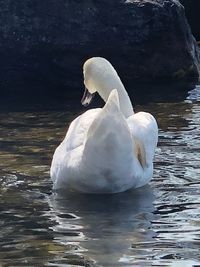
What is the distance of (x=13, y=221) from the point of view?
6.20 meters

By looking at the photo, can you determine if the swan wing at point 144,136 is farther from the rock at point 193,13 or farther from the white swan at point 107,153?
the rock at point 193,13

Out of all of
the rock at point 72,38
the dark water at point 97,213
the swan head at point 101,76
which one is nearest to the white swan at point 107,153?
the dark water at point 97,213

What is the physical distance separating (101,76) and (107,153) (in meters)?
1.99

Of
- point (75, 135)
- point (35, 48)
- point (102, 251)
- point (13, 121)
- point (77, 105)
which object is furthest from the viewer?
point (35, 48)

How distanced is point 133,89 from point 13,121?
233cm

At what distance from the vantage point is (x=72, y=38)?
11.5 meters

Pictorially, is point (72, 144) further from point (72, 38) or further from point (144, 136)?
point (72, 38)

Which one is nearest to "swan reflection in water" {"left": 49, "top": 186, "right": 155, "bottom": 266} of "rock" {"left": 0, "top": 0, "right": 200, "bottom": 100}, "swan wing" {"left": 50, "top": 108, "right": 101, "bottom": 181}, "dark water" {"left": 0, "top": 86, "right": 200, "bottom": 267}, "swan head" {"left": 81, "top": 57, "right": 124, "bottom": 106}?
"dark water" {"left": 0, "top": 86, "right": 200, "bottom": 267}

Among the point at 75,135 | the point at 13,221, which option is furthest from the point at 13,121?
the point at 13,221

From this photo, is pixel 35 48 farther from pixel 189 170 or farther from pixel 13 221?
pixel 13 221

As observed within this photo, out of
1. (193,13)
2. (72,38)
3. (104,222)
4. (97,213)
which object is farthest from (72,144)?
(193,13)

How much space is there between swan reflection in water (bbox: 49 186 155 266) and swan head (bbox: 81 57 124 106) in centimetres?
144

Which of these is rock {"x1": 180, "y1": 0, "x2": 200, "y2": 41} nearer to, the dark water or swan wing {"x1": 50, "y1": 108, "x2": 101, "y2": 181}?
the dark water

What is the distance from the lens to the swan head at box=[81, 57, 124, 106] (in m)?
8.19
